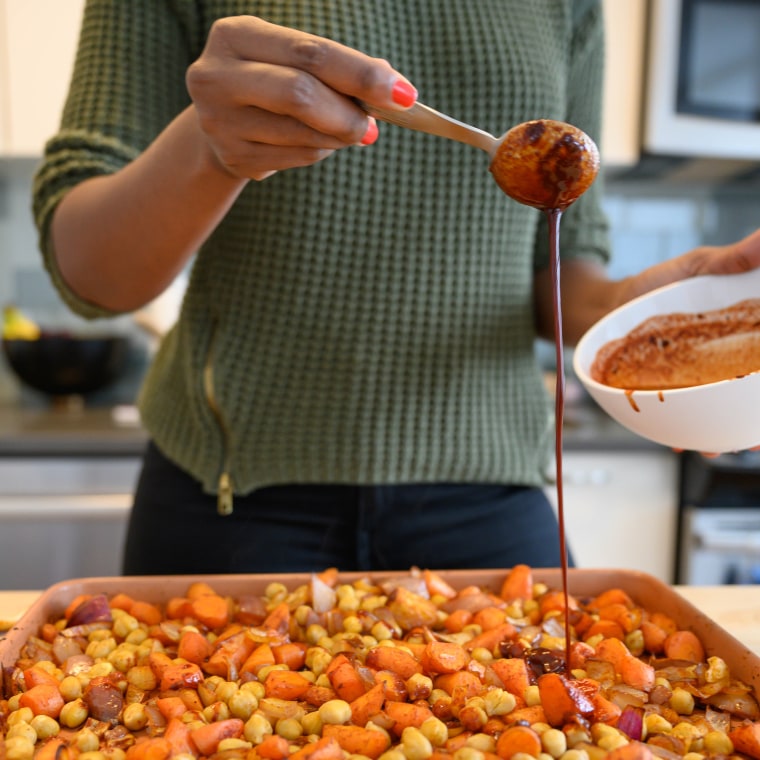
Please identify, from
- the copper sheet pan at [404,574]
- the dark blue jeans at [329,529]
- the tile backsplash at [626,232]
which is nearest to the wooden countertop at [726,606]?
the copper sheet pan at [404,574]

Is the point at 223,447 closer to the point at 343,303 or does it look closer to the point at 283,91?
the point at 343,303

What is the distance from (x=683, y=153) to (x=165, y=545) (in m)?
1.61

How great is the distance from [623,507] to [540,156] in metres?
1.50

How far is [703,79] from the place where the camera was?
1971mm

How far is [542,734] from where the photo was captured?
58cm

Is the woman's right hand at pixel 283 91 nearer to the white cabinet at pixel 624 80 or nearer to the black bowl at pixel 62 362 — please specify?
the white cabinet at pixel 624 80

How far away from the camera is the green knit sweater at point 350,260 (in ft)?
3.01

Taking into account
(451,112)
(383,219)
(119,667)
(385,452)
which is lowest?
(119,667)

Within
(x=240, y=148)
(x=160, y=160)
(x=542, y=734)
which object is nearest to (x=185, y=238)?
(x=160, y=160)

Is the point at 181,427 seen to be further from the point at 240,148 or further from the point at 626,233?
the point at 626,233

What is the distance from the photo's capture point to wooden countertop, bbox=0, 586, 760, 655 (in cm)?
84

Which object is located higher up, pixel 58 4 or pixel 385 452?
pixel 58 4

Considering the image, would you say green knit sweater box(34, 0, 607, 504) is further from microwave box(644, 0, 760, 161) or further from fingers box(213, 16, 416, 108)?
microwave box(644, 0, 760, 161)

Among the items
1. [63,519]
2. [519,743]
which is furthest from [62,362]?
[519,743]
